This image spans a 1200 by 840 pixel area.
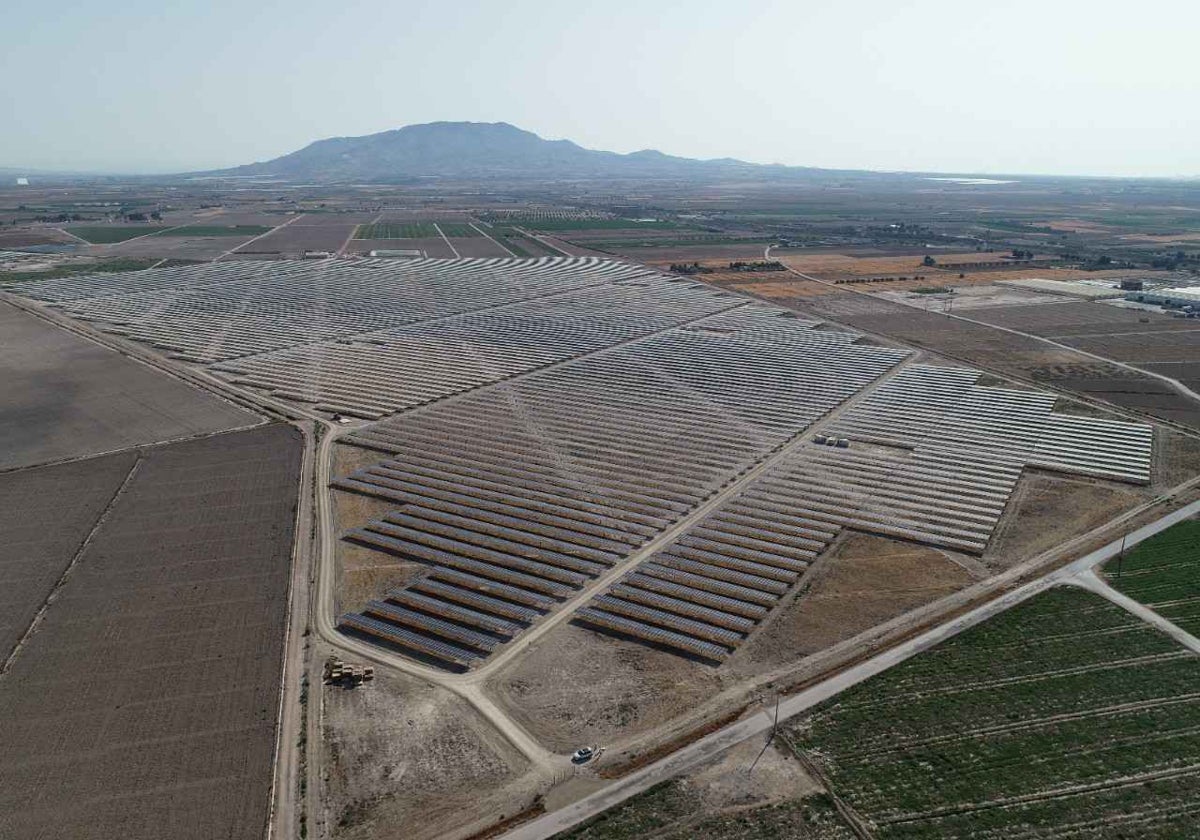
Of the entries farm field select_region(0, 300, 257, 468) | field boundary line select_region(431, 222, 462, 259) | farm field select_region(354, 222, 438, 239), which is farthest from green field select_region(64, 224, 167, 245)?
farm field select_region(0, 300, 257, 468)

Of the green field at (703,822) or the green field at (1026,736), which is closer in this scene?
the green field at (703,822)

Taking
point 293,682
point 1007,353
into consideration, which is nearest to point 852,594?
point 293,682

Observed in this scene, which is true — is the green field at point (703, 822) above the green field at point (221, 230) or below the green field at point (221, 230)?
below

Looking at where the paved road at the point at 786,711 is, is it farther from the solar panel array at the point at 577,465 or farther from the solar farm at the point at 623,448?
the solar panel array at the point at 577,465

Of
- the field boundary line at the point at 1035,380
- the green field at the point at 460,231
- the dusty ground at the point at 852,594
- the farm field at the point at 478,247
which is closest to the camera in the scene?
the dusty ground at the point at 852,594

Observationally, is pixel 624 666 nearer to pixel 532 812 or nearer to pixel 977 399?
pixel 532 812

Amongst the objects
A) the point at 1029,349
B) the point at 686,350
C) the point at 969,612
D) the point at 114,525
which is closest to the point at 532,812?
the point at 969,612

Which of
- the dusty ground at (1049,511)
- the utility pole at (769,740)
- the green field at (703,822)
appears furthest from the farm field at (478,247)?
the green field at (703,822)
